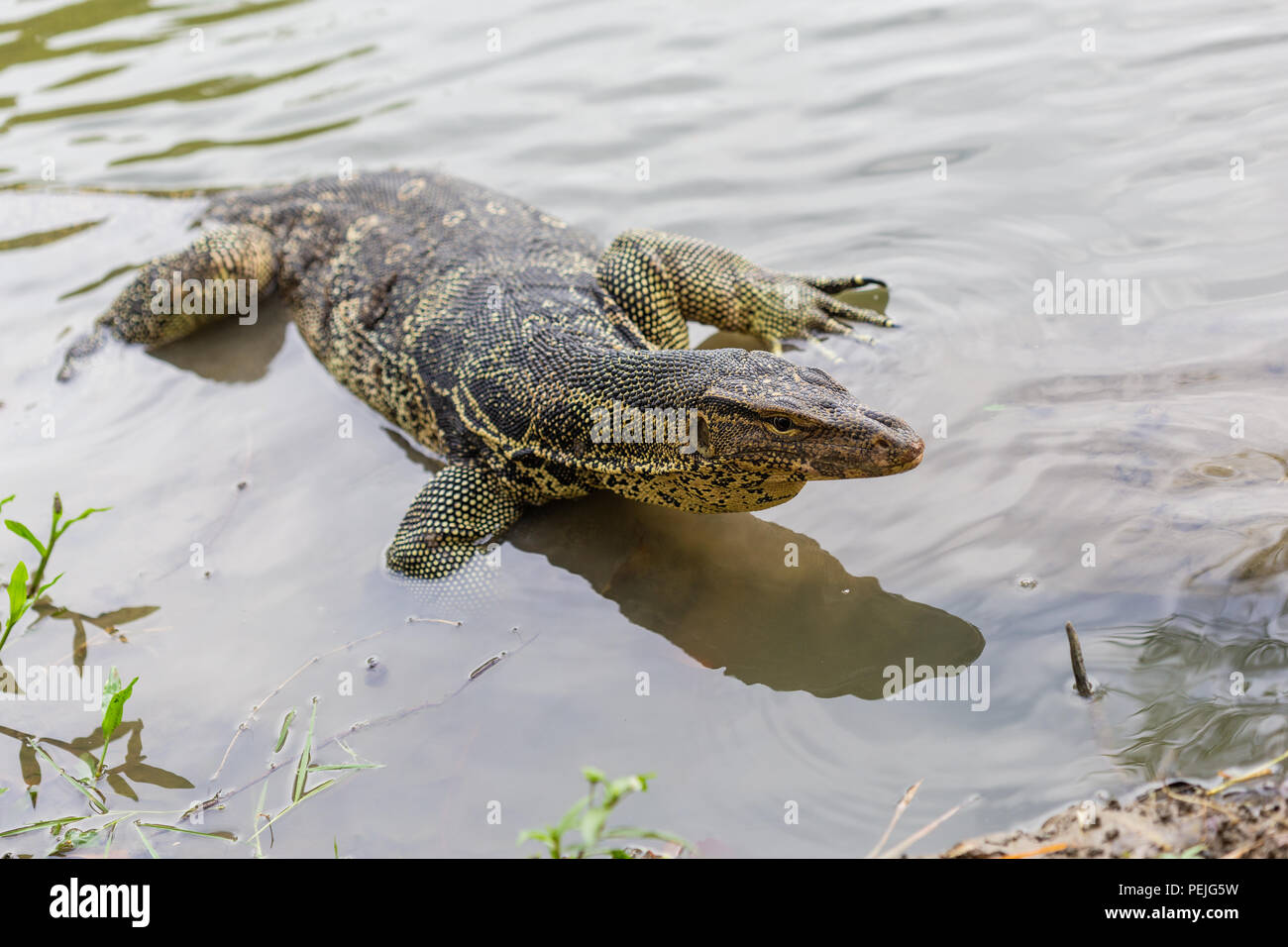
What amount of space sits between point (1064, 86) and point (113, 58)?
10.1 m

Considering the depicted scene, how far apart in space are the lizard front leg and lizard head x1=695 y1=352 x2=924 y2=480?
161 centimetres

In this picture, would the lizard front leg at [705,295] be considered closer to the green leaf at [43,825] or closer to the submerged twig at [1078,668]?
the submerged twig at [1078,668]

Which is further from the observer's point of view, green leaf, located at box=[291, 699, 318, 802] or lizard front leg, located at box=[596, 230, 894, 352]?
lizard front leg, located at box=[596, 230, 894, 352]

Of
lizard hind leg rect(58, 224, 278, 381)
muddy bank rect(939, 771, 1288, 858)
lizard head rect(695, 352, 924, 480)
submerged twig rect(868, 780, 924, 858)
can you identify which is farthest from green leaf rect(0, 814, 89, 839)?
lizard hind leg rect(58, 224, 278, 381)

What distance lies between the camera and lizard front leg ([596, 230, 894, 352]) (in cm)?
643

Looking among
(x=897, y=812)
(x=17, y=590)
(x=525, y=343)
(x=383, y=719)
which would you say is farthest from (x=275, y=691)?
(x=897, y=812)

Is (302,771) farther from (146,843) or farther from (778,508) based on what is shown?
(778,508)

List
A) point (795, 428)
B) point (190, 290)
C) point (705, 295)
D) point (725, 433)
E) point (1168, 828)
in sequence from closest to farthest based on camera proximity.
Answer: point (1168, 828) → point (795, 428) → point (725, 433) → point (705, 295) → point (190, 290)

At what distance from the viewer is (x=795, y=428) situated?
4.57 metres

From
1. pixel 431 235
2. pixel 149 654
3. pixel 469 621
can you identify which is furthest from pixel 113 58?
pixel 469 621

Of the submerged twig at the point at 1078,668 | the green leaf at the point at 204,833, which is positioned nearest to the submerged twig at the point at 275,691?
the green leaf at the point at 204,833

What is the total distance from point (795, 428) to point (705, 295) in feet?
7.54

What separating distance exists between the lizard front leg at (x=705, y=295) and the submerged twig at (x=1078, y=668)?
3.01 m

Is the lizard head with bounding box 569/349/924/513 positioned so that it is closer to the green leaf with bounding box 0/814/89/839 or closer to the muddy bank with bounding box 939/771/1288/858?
the muddy bank with bounding box 939/771/1288/858
